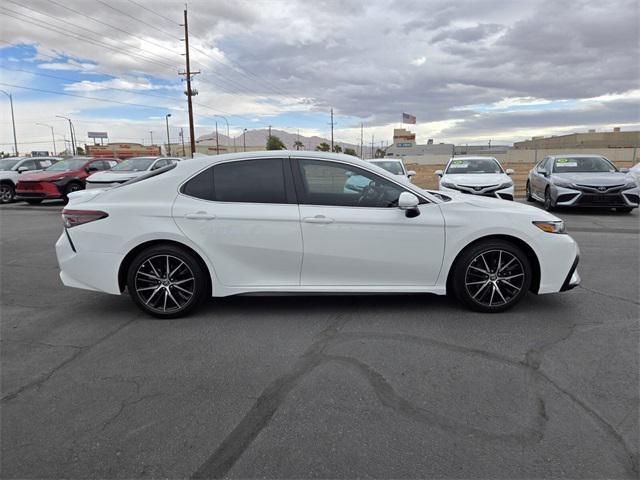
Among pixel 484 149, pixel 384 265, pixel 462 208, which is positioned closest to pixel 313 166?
pixel 384 265

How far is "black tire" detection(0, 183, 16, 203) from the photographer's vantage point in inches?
650

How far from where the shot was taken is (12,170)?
17594 millimetres

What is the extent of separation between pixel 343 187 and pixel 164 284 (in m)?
1.97

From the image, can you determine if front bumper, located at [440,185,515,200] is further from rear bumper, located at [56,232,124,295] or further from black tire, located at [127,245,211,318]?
rear bumper, located at [56,232,124,295]

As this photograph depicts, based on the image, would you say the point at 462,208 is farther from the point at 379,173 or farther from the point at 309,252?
the point at 309,252

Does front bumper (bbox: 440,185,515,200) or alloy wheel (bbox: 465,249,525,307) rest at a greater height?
front bumper (bbox: 440,185,515,200)

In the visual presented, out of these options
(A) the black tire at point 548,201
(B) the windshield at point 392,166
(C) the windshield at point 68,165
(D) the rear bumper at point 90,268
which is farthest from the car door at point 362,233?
(C) the windshield at point 68,165

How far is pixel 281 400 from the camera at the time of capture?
2.95 metres

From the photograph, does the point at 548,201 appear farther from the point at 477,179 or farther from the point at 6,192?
the point at 6,192

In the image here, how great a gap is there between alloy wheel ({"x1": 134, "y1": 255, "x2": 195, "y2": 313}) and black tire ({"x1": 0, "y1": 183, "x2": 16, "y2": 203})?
51.7 ft

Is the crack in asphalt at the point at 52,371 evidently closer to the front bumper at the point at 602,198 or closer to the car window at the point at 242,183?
the car window at the point at 242,183

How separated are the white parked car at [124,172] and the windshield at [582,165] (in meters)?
10.8

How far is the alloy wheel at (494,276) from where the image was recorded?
4.36m

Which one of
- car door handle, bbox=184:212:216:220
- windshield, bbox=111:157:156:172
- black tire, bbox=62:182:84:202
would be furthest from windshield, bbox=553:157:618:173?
black tire, bbox=62:182:84:202
